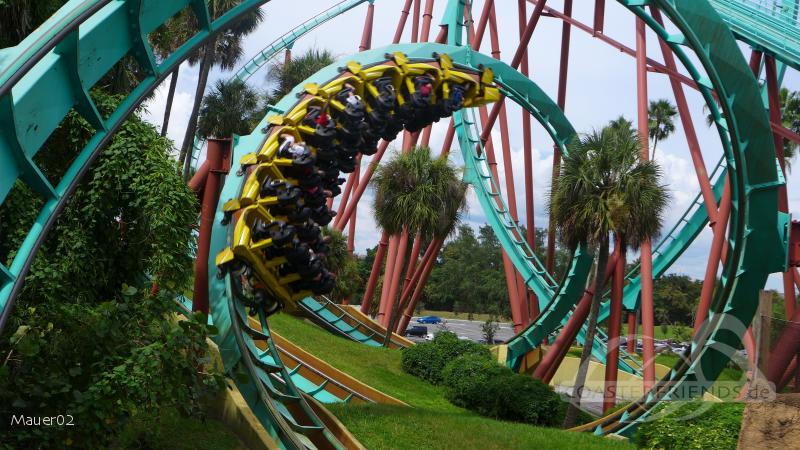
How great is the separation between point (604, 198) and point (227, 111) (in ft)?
39.3

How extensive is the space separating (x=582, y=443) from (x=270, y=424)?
149 inches

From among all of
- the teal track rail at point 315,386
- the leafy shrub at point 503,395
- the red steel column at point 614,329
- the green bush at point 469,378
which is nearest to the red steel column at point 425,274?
the green bush at point 469,378

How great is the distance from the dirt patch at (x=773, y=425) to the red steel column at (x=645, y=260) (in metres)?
6.83

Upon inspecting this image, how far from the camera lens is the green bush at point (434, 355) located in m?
14.5

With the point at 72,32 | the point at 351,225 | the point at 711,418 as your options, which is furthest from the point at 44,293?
the point at 351,225

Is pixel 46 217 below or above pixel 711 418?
above

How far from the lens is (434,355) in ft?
48.3

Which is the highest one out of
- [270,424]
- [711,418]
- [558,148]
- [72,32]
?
[558,148]

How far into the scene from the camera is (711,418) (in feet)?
27.8

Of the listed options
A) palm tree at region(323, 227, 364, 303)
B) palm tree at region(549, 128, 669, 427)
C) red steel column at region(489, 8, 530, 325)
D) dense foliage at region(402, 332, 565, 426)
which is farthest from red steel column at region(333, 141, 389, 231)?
palm tree at region(549, 128, 669, 427)

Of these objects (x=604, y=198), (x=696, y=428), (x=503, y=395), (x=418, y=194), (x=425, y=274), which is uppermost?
(x=418, y=194)

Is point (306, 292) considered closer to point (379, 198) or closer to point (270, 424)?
point (270, 424)

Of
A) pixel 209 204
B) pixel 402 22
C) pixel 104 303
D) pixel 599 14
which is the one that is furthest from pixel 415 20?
pixel 104 303

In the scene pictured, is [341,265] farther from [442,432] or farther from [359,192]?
[442,432]
